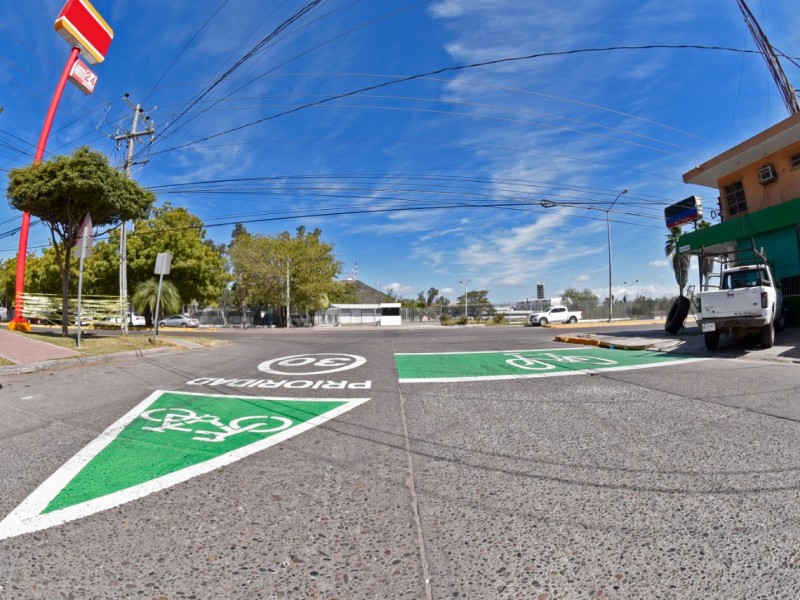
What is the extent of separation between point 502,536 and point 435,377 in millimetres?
4984

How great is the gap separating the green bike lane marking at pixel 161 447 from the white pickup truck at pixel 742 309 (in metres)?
8.73

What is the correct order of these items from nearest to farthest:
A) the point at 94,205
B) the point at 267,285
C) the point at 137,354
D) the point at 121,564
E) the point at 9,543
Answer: the point at 121,564
the point at 9,543
the point at 137,354
the point at 94,205
the point at 267,285

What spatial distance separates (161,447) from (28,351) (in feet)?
27.2

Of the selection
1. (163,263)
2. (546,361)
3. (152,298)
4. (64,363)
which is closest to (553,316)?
(546,361)

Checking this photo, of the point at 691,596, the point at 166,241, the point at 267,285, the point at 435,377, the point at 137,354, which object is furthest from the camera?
Result: the point at 267,285

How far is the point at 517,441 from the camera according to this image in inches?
138

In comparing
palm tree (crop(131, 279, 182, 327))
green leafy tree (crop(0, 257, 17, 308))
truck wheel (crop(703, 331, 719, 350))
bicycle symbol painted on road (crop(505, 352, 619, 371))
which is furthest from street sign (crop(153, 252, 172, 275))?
green leafy tree (crop(0, 257, 17, 308))

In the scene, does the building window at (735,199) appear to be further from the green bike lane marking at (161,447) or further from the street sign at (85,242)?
the street sign at (85,242)

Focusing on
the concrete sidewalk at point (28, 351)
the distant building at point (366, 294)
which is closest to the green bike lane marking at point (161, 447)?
the concrete sidewalk at point (28, 351)

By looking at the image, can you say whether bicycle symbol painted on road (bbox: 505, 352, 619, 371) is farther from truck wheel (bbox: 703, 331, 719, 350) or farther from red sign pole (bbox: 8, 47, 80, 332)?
red sign pole (bbox: 8, 47, 80, 332)

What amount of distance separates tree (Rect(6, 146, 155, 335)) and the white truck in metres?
16.5

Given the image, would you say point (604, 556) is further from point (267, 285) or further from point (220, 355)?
point (267, 285)

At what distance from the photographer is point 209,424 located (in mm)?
4137

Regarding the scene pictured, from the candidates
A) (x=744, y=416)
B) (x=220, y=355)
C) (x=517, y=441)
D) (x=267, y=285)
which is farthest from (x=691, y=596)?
(x=267, y=285)
